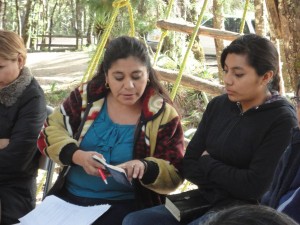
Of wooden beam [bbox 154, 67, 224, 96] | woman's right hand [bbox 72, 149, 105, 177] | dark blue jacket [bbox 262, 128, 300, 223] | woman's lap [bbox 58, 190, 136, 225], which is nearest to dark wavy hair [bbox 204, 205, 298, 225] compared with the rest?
dark blue jacket [bbox 262, 128, 300, 223]

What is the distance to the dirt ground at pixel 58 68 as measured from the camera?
1103 centimetres

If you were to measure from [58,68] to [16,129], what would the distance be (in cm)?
1119

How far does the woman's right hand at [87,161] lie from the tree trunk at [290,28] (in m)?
1.22

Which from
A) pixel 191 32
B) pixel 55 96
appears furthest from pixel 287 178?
pixel 55 96

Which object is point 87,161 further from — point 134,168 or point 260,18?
point 260,18

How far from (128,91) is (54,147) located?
461 millimetres

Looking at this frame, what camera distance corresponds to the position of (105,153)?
2400mm

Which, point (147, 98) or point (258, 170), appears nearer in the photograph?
point (258, 170)

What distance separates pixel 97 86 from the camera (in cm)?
254

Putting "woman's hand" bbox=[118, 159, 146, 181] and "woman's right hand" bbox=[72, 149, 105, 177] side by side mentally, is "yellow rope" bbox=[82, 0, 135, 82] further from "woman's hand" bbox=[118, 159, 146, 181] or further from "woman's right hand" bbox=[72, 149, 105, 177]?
"woman's hand" bbox=[118, 159, 146, 181]

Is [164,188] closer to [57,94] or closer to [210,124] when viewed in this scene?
[210,124]

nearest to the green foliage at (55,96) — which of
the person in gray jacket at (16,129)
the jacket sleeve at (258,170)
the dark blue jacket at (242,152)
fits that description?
the person in gray jacket at (16,129)

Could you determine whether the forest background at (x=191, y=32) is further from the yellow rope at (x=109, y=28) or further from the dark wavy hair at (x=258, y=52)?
the dark wavy hair at (x=258, y=52)

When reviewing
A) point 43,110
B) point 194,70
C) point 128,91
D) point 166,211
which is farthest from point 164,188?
point 194,70
